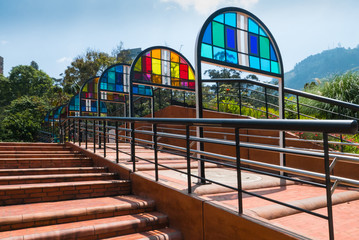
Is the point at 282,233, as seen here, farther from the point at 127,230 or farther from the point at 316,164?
the point at 316,164

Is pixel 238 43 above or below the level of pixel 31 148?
above

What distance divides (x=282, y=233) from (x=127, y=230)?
5.66ft

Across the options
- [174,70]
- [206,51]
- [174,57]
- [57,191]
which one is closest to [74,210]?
[57,191]

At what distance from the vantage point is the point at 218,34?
14.0 feet

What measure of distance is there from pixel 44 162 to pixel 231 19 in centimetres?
438

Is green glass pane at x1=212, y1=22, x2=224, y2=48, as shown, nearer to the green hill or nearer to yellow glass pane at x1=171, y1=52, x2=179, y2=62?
yellow glass pane at x1=171, y1=52, x2=179, y2=62

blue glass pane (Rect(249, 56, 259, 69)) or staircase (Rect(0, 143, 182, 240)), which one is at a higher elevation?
blue glass pane (Rect(249, 56, 259, 69))

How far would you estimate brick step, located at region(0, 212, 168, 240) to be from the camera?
8.80 ft

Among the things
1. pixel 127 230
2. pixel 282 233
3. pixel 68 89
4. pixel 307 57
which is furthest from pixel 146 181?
pixel 307 57

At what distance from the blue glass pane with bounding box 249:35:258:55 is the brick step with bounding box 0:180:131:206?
9.58 ft

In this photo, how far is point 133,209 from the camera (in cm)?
350

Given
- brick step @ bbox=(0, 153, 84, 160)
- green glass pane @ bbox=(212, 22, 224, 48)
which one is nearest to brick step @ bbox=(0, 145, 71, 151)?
brick step @ bbox=(0, 153, 84, 160)

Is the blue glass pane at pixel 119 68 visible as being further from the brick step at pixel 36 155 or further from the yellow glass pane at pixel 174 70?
the brick step at pixel 36 155

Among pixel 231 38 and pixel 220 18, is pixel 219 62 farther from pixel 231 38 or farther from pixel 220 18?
pixel 220 18
